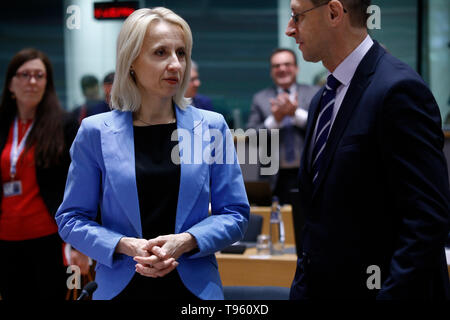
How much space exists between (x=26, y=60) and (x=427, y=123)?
7.26ft

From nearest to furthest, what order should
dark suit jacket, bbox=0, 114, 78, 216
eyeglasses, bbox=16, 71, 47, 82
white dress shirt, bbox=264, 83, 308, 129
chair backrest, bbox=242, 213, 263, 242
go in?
dark suit jacket, bbox=0, 114, 78, 216 < eyeglasses, bbox=16, 71, 47, 82 < chair backrest, bbox=242, 213, 263, 242 < white dress shirt, bbox=264, 83, 308, 129

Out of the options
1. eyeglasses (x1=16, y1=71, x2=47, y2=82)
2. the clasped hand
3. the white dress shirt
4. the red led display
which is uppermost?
the red led display

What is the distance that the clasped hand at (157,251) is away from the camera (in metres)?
1.43

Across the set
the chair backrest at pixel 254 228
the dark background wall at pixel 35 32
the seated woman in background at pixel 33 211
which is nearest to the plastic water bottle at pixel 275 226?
the chair backrest at pixel 254 228

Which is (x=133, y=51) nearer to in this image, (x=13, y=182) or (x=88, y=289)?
(x=88, y=289)

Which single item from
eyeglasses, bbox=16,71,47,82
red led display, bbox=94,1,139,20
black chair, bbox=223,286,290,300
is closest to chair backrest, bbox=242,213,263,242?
black chair, bbox=223,286,290,300

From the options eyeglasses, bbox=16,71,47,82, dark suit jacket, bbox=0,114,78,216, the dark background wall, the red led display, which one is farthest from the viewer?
the dark background wall

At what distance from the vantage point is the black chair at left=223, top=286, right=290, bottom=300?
2.05 metres

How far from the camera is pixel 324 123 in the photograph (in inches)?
59.2

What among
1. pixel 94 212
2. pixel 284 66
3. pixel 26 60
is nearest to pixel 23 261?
pixel 26 60

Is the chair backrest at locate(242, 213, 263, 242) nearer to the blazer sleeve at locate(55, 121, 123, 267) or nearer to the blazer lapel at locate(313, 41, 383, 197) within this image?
the blazer sleeve at locate(55, 121, 123, 267)

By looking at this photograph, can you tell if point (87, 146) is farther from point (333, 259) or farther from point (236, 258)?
point (236, 258)

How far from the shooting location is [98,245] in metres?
1.50

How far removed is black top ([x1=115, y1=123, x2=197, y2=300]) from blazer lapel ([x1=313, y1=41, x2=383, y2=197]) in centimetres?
43
